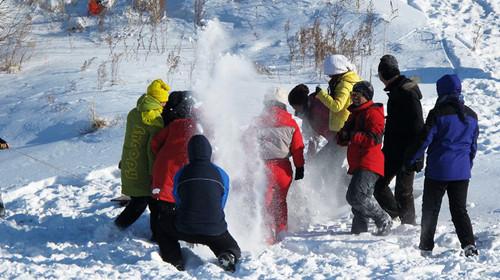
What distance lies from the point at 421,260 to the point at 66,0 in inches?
536

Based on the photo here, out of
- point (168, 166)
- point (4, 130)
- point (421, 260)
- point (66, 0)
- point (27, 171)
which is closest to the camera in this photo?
point (421, 260)

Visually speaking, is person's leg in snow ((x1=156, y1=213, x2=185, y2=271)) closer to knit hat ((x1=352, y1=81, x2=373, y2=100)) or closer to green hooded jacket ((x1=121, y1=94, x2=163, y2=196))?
green hooded jacket ((x1=121, y1=94, x2=163, y2=196))

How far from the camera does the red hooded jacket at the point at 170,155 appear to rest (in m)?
6.18

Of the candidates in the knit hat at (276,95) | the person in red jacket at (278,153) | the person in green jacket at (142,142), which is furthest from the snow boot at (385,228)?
the person in green jacket at (142,142)

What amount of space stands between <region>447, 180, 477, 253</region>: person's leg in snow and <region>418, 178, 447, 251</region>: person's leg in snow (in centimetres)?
9

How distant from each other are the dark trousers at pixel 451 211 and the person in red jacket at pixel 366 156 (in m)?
0.48

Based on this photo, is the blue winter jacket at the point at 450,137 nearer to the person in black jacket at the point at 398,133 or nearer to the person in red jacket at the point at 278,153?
the person in black jacket at the point at 398,133

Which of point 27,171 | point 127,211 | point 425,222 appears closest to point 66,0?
point 27,171

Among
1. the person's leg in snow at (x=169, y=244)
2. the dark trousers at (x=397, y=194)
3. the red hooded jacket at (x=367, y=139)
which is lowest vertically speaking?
the person's leg in snow at (x=169, y=244)

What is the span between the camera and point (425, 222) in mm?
6043

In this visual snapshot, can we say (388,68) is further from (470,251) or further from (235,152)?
(470,251)

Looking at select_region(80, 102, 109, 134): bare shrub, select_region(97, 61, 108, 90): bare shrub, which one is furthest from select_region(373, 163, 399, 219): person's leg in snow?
select_region(97, 61, 108, 90): bare shrub

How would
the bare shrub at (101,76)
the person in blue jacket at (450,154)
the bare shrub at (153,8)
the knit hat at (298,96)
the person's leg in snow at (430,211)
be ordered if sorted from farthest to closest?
the bare shrub at (153,8) < the bare shrub at (101,76) < the knit hat at (298,96) < the person's leg in snow at (430,211) < the person in blue jacket at (450,154)

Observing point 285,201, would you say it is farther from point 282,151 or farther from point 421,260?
point 421,260
